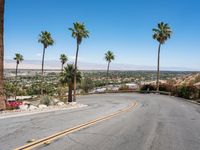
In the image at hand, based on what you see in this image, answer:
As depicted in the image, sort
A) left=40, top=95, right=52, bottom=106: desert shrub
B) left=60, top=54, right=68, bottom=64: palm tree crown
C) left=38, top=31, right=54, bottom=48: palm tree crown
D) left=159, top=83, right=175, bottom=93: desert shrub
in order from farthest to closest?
left=60, top=54, right=68, bottom=64: palm tree crown
left=38, top=31, right=54, bottom=48: palm tree crown
left=159, top=83, right=175, bottom=93: desert shrub
left=40, top=95, right=52, bottom=106: desert shrub

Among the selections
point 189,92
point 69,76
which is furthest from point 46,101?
point 69,76

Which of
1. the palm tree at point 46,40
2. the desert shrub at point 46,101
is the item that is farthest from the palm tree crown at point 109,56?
the desert shrub at point 46,101

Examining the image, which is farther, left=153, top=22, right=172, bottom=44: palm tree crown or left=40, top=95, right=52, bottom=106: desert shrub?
left=153, top=22, right=172, bottom=44: palm tree crown

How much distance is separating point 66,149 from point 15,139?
2140 mm

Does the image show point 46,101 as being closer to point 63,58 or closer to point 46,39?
point 46,39

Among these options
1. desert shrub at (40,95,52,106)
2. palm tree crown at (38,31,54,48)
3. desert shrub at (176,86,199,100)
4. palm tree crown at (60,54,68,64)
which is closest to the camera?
desert shrub at (40,95,52,106)

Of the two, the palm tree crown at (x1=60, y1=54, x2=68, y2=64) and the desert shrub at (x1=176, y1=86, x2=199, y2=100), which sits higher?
the palm tree crown at (x1=60, y1=54, x2=68, y2=64)

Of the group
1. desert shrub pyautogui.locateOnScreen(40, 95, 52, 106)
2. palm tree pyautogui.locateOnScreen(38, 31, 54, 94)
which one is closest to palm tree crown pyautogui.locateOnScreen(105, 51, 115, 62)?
palm tree pyautogui.locateOnScreen(38, 31, 54, 94)

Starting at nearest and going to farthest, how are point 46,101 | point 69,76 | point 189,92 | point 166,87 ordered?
point 46,101 → point 189,92 → point 69,76 → point 166,87

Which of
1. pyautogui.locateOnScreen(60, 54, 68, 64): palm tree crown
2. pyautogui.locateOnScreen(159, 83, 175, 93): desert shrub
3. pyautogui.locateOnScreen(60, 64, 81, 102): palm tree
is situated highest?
pyautogui.locateOnScreen(60, 54, 68, 64): palm tree crown

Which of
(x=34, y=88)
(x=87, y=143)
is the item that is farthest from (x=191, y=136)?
(x=34, y=88)

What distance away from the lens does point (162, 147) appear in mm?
8867

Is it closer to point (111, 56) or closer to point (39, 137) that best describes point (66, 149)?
point (39, 137)

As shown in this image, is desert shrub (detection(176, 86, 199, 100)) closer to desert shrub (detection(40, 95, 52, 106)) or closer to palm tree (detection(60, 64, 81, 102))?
palm tree (detection(60, 64, 81, 102))
